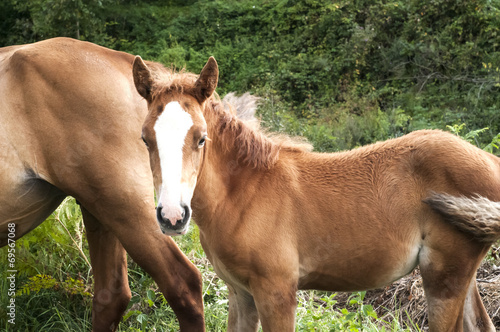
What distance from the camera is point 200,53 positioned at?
42.7ft

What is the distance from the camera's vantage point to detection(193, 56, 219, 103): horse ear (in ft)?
8.80

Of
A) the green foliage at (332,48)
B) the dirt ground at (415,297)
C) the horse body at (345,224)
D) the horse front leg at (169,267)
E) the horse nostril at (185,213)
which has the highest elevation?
the horse nostril at (185,213)

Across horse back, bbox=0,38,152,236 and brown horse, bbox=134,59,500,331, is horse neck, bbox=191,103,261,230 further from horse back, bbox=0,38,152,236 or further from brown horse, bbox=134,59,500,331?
horse back, bbox=0,38,152,236

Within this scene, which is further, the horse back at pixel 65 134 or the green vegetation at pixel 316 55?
the green vegetation at pixel 316 55

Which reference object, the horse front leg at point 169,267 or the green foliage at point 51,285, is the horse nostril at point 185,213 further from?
the green foliage at point 51,285

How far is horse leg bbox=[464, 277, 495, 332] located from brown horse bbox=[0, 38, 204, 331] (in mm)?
1533

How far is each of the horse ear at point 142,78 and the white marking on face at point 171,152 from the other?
27 centimetres

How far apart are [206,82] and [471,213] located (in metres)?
1.38

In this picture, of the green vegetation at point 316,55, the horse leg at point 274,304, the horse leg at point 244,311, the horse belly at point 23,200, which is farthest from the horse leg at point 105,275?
the horse leg at point 274,304

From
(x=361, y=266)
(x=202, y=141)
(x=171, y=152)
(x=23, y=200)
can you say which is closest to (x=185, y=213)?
(x=171, y=152)

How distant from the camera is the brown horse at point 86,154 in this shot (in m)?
3.35

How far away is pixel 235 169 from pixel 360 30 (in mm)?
9154

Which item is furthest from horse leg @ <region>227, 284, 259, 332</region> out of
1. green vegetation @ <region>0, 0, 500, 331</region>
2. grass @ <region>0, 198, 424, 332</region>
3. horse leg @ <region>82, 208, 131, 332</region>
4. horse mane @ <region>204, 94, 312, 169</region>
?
green vegetation @ <region>0, 0, 500, 331</region>

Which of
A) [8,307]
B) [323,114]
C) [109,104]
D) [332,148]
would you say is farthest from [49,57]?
[323,114]
